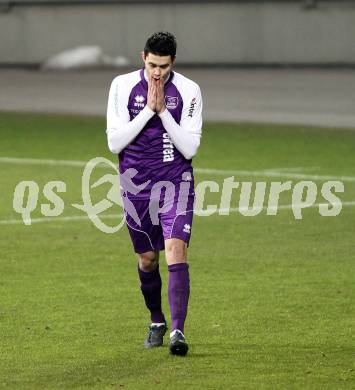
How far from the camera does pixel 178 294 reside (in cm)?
1004

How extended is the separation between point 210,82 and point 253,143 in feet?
47.6

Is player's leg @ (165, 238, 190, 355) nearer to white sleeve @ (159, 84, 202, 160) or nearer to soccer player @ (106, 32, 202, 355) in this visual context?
soccer player @ (106, 32, 202, 355)

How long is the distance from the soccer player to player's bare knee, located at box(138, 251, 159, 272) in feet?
0.43

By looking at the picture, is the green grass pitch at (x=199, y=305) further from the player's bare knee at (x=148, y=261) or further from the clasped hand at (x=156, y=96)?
the clasped hand at (x=156, y=96)

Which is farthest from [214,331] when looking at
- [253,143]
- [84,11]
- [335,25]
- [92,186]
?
[84,11]

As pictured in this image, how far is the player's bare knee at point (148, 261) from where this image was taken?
10414 millimetres

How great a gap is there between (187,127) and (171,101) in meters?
0.22

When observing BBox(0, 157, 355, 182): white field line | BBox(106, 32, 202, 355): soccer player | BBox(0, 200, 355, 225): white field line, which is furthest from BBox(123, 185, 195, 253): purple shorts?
BBox(0, 157, 355, 182): white field line

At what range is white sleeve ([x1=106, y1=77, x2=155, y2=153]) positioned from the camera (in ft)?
32.9

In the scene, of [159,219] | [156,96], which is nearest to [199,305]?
[159,219]

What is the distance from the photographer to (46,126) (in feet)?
95.6

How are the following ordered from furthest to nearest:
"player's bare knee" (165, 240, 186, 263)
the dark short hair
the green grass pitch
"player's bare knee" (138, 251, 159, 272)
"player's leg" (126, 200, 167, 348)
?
1. "player's bare knee" (138, 251, 159, 272)
2. "player's leg" (126, 200, 167, 348)
3. "player's bare knee" (165, 240, 186, 263)
4. the dark short hair
5. the green grass pitch

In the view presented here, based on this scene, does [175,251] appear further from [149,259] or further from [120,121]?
[120,121]

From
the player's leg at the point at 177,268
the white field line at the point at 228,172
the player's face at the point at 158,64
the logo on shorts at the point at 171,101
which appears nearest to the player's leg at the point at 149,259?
the player's leg at the point at 177,268
